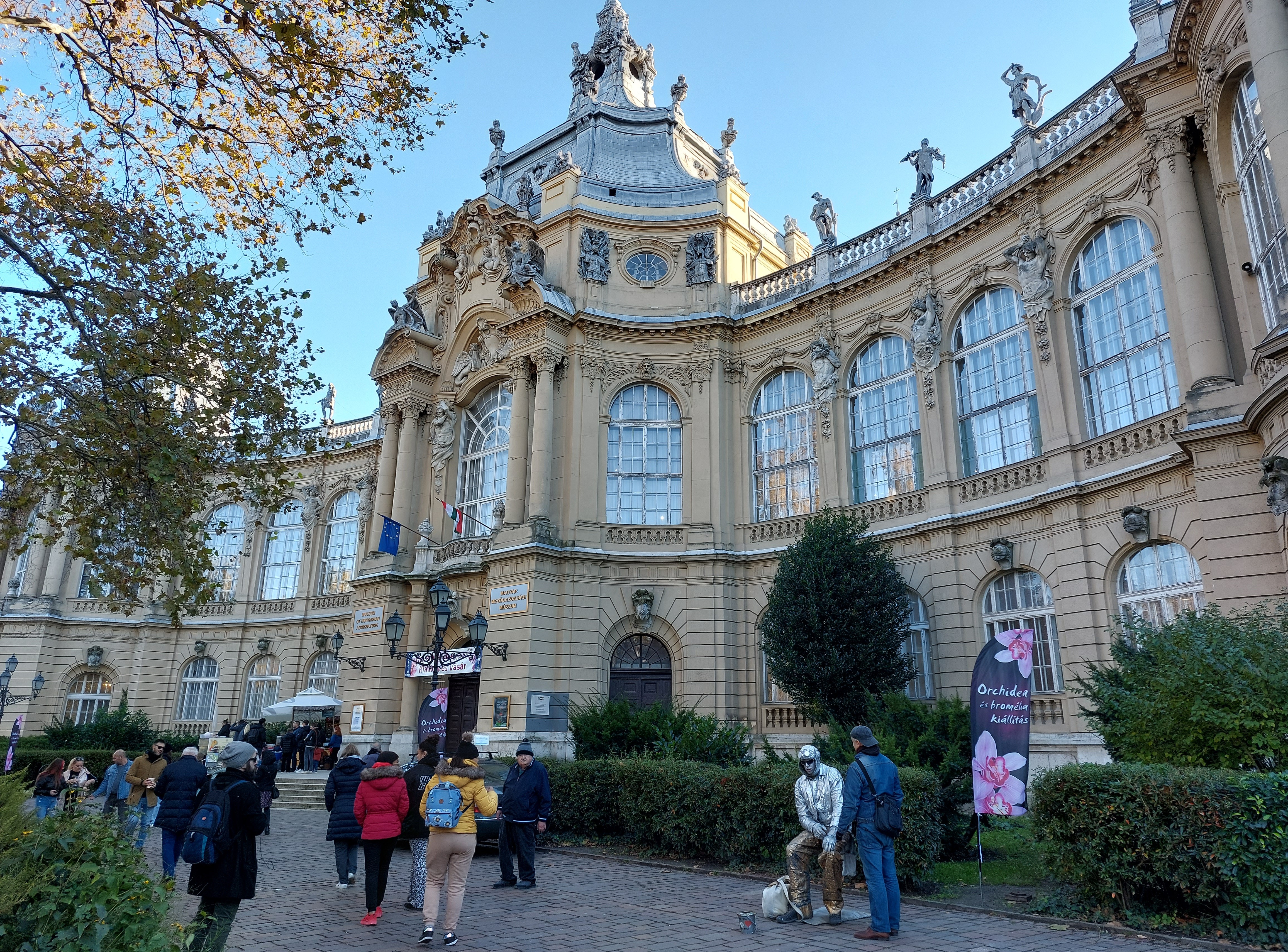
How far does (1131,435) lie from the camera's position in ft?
56.3

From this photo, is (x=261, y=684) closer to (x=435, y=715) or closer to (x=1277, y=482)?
(x=435, y=715)

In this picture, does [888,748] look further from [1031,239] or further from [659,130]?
[659,130]

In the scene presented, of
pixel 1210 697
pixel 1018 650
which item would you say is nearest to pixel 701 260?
pixel 1018 650

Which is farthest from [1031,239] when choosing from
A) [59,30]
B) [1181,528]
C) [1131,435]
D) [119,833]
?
[119,833]

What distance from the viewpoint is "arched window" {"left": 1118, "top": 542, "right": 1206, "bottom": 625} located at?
15.9 metres

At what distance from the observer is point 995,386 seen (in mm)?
20891

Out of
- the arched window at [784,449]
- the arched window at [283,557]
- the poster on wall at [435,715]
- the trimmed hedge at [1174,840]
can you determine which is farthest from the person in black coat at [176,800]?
the arched window at [283,557]

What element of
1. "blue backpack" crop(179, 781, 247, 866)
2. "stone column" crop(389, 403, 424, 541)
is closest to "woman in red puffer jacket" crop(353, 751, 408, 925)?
"blue backpack" crop(179, 781, 247, 866)

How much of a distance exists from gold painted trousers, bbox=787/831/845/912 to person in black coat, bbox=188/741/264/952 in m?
5.15

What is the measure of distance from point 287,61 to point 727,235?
66.8 ft

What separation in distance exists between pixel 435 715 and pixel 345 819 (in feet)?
38.1

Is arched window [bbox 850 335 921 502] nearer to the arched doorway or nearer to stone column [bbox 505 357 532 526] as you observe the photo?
the arched doorway

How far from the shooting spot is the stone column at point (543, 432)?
82.8 feet

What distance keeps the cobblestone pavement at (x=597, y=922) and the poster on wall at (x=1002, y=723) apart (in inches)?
57.7
